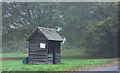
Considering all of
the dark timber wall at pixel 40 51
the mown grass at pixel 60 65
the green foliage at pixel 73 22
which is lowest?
the mown grass at pixel 60 65

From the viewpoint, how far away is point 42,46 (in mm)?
21547

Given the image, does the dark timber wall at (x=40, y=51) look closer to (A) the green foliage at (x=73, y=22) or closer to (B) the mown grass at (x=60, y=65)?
(B) the mown grass at (x=60, y=65)

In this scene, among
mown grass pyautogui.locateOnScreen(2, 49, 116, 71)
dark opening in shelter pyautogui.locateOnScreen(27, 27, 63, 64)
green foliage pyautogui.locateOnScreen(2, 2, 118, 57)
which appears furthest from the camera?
green foliage pyautogui.locateOnScreen(2, 2, 118, 57)

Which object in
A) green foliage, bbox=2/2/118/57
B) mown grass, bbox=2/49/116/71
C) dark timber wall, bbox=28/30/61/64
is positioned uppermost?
green foliage, bbox=2/2/118/57

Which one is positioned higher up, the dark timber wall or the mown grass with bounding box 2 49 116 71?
the dark timber wall

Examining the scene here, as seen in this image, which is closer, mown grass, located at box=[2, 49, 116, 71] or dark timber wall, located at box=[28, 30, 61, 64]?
mown grass, located at box=[2, 49, 116, 71]

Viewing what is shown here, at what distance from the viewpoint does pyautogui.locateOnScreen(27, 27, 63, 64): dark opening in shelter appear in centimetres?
2141

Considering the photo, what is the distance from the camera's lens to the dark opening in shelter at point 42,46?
21.4m

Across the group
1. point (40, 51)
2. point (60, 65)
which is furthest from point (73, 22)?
point (60, 65)

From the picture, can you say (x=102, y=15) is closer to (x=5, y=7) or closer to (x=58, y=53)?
(x=5, y=7)

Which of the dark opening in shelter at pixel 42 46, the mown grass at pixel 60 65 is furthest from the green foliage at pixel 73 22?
the dark opening in shelter at pixel 42 46

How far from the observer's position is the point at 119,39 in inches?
1516

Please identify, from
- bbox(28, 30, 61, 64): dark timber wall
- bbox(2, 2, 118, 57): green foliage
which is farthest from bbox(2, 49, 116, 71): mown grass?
bbox(2, 2, 118, 57): green foliage

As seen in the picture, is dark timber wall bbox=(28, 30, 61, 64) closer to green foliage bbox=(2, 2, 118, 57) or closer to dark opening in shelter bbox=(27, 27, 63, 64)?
dark opening in shelter bbox=(27, 27, 63, 64)
